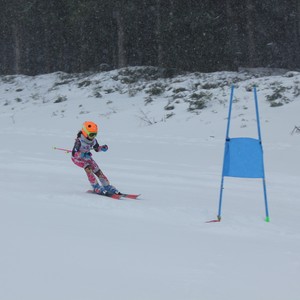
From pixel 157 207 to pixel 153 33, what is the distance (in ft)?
93.9

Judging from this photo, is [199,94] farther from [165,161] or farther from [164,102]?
[165,161]

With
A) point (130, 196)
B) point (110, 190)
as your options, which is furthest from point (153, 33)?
point (130, 196)

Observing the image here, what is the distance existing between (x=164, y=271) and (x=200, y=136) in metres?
11.0

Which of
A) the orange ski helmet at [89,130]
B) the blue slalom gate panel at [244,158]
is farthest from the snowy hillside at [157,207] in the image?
the orange ski helmet at [89,130]

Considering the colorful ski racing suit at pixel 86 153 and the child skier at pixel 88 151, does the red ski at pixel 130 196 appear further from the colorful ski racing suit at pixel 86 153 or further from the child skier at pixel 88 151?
the colorful ski racing suit at pixel 86 153

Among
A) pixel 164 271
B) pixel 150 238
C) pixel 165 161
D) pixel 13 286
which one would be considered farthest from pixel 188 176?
pixel 13 286

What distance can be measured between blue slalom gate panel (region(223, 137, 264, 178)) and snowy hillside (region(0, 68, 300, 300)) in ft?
2.28

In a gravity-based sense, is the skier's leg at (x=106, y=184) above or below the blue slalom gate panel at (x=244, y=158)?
below

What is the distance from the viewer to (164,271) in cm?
446

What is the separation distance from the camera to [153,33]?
34.8 m

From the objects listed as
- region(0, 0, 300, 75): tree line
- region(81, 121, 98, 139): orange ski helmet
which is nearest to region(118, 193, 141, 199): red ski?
region(81, 121, 98, 139): orange ski helmet

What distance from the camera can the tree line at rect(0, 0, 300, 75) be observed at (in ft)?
95.8

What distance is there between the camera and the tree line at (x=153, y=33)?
29.2 m

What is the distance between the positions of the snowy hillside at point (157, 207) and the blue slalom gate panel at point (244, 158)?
27.3 inches
